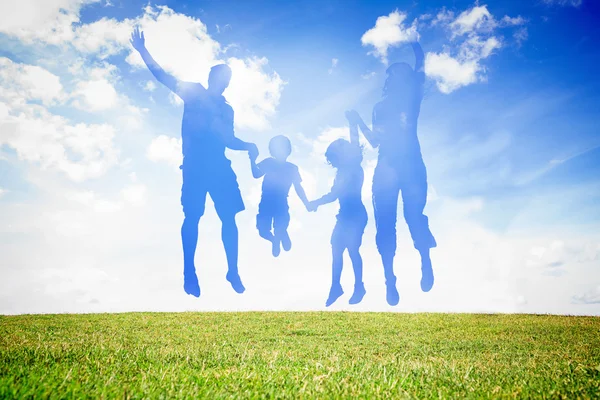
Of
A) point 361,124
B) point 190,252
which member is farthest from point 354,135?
point 190,252

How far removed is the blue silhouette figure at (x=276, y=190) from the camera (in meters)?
14.1

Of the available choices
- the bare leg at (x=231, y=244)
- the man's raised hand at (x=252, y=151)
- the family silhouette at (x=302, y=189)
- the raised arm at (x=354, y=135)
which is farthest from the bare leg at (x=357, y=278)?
the man's raised hand at (x=252, y=151)

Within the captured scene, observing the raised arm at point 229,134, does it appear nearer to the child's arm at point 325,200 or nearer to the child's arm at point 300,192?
the child's arm at point 300,192

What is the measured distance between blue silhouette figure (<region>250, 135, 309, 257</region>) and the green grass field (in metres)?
3.35

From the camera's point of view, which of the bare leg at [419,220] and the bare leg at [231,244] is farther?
the bare leg at [419,220]

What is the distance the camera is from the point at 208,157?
1334 cm

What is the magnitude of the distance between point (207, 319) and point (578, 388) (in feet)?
46.4

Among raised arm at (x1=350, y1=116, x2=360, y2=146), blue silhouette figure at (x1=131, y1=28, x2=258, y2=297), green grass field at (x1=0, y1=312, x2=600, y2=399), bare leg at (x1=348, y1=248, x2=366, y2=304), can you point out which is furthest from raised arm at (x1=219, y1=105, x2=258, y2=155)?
green grass field at (x1=0, y1=312, x2=600, y2=399)

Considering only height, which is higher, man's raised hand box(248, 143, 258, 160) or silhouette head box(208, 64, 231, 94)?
silhouette head box(208, 64, 231, 94)

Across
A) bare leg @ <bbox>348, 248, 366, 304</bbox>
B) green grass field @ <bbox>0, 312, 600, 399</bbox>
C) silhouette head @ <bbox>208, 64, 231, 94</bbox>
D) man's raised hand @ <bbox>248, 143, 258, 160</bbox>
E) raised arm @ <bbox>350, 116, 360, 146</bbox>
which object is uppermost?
silhouette head @ <bbox>208, 64, 231, 94</bbox>

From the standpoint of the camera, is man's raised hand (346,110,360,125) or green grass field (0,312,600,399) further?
man's raised hand (346,110,360,125)

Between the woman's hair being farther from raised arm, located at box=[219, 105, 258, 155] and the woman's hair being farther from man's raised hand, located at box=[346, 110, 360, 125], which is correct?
man's raised hand, located at box=[346, 110, 360, 125]

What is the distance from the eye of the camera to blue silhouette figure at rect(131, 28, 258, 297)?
13156 mm

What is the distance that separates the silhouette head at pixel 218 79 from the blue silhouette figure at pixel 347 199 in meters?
4.51
